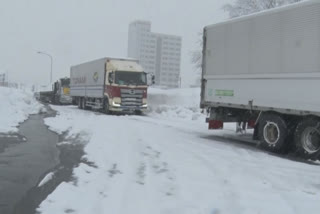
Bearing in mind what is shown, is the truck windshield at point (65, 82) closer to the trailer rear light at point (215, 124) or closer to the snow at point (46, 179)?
the trailer rear light at point (215, 124)

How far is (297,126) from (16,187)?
23.5 ft

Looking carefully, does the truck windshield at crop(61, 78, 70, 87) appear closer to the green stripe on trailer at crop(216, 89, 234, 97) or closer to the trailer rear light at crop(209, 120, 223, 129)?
the trailer rear light at crop(209, 120, 223, 129)

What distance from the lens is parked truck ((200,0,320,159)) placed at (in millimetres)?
10703

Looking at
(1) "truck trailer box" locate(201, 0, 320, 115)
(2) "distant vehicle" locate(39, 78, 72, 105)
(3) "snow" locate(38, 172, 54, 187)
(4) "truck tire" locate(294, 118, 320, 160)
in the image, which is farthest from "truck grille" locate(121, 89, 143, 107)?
(3) "snow" locate(38, 172, 54, 187)

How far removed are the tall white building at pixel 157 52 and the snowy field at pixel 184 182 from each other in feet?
261

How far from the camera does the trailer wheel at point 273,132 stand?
11.6m

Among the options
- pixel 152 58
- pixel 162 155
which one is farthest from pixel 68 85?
pixel 152 58

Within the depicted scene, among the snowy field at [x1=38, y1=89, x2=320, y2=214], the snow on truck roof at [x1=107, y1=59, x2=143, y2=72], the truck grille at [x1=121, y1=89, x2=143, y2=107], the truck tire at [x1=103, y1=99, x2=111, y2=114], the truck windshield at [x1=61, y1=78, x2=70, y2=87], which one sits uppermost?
the snow on truck roof at [x1=107, y1=59, x2=143, y2=72]

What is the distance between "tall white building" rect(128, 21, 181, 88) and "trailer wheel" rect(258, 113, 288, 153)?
78.5 m

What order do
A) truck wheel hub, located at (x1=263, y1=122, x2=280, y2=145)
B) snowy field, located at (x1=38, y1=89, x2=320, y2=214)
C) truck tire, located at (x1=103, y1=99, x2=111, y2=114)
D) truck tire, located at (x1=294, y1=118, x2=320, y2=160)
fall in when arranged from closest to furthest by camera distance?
snowy field, located at (x1=38, y1=89, x2=320, y2=214) < truck tire, located at (x1=294, y1=118, x2=320, y2=160) < truck wheel hub, located at (x1=263, y1=122, x2=280, y2=145) < truck tire, located at (x1=103, y1=99, x2=111, y2=114)

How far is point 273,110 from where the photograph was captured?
1200 centimetres

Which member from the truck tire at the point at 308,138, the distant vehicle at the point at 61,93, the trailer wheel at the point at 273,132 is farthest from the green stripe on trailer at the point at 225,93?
the distant vehicle at the point at 61,93

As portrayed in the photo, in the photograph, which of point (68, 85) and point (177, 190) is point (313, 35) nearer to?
point (177, 190)

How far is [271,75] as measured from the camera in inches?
471
